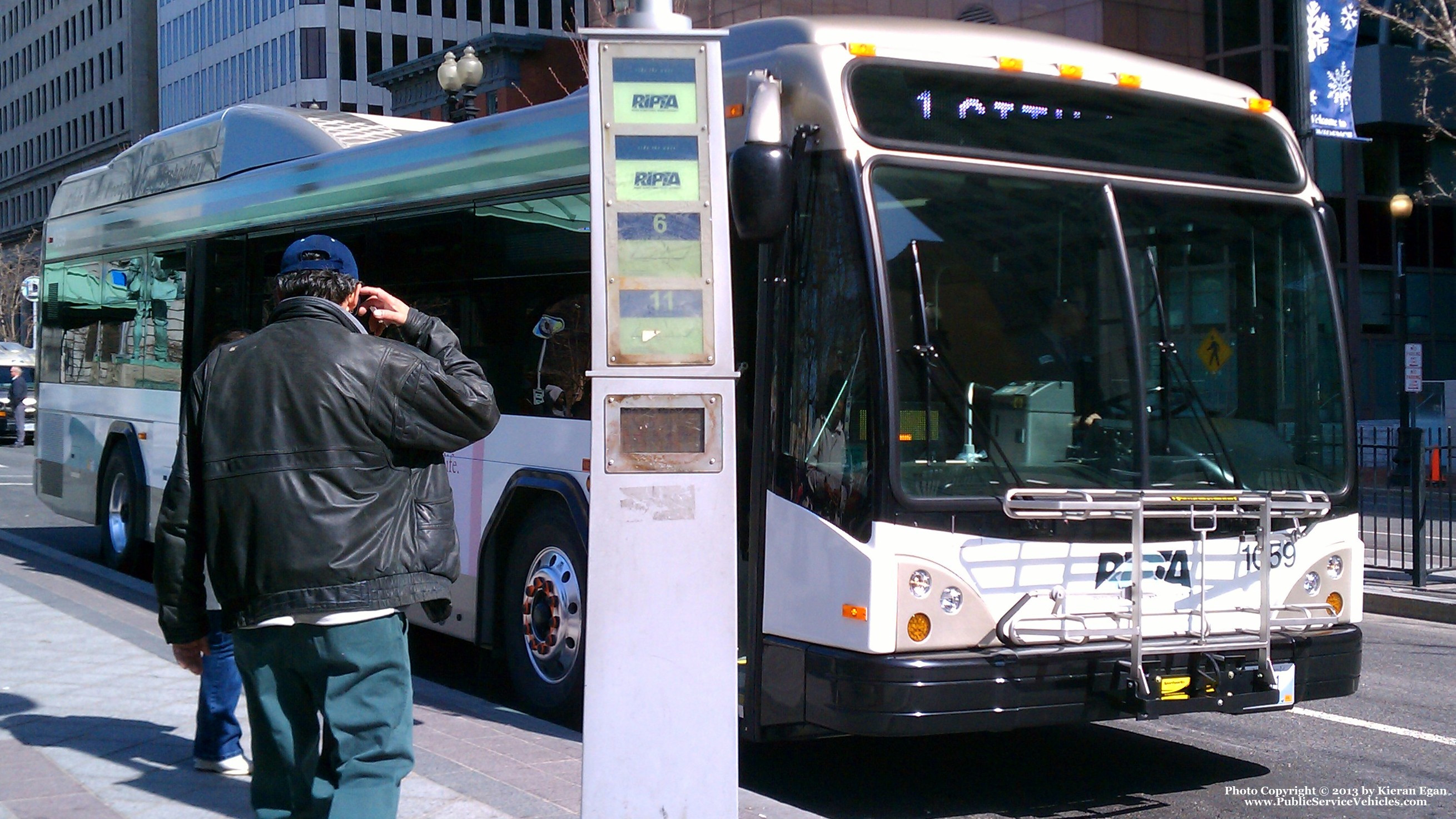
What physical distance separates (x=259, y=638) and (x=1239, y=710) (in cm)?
395

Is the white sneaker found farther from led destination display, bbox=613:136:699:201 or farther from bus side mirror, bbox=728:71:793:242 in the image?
led destination display, bbox=613:136:699:201

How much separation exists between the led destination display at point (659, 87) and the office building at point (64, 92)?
97.0 metres

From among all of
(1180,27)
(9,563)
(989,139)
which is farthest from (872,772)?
(1180,27)

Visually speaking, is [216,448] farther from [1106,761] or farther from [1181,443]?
[1106,761]

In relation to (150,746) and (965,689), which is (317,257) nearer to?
(965,689)

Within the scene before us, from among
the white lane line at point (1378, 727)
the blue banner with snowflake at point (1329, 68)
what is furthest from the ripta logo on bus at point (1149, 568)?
the blue banner with snowflake at point (1329, 68)

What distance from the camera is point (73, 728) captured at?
20.2 ft

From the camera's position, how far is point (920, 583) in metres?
5.41

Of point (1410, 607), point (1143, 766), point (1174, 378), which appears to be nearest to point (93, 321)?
point (1143, 766)

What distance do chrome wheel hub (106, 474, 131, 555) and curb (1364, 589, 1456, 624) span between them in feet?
33.4

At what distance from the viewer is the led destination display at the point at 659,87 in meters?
4.05

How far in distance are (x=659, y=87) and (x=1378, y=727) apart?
17.9ft

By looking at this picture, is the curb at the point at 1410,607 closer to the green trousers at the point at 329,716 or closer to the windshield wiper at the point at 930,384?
the windshield wiper at the point at 930,384

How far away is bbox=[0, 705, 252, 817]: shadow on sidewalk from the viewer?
521 cm
